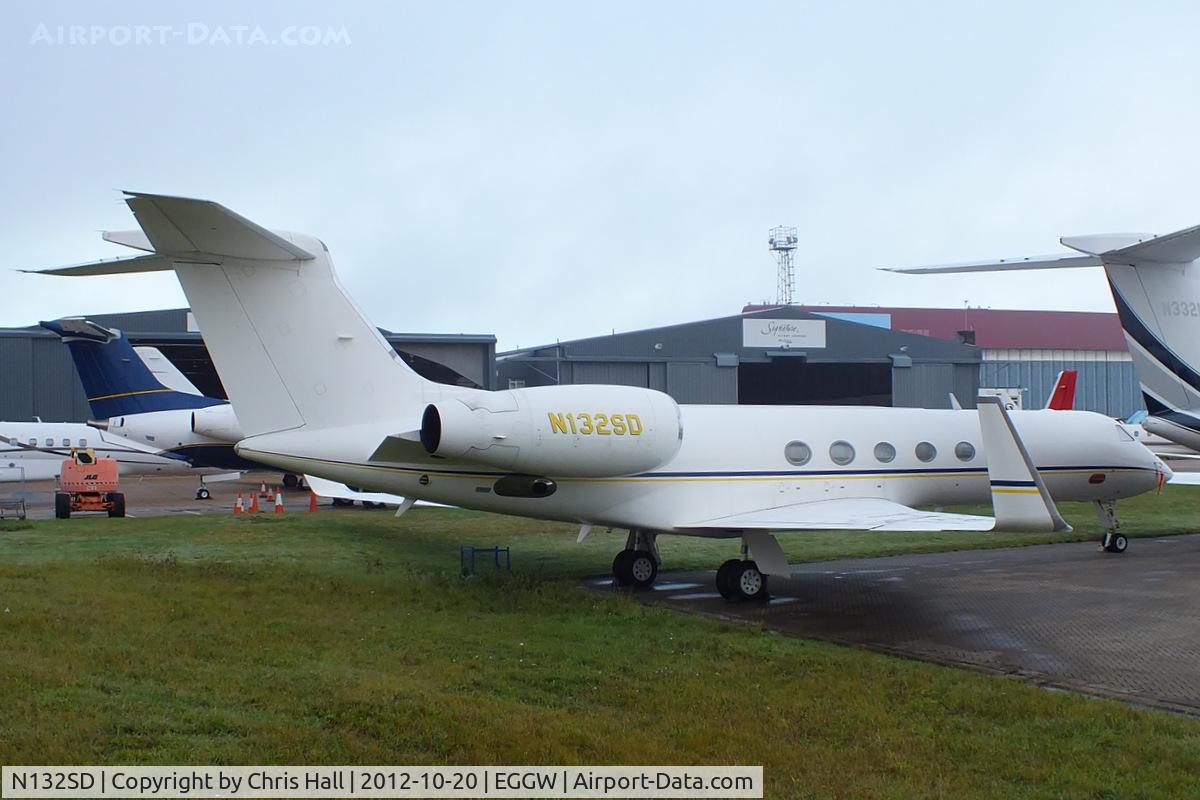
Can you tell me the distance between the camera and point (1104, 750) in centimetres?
726

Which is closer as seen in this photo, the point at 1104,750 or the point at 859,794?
the point at 859,794

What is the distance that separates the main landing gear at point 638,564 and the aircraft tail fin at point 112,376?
64.6 feet

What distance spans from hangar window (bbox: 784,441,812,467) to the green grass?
128 inches

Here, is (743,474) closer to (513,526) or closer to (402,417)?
(402,417)

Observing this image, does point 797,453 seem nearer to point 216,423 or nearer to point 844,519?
point 844,519

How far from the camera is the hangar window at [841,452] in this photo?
14898mm

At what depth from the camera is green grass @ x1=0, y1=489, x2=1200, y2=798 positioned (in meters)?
6.59

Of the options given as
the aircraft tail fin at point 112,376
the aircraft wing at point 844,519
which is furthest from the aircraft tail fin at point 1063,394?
the aircraft tail fin at point 112,376

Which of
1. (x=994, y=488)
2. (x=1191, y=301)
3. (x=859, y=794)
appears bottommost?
(x=859, y=794)

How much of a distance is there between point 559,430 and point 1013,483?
490 cm

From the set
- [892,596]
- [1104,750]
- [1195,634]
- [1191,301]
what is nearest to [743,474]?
[892,596]

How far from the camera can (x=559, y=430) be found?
12461 mm

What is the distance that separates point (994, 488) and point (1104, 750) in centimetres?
376

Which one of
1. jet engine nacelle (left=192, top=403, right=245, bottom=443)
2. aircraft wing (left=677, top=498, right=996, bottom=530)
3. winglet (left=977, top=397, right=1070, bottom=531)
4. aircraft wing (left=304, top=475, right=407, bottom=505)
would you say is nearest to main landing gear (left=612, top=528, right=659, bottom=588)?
aircraft wing (left=677, top=498, right=996, bottom=530)
